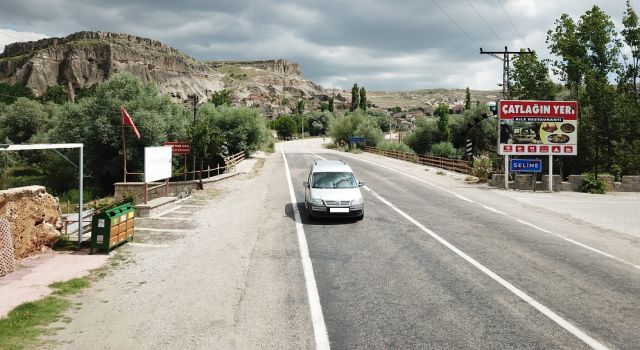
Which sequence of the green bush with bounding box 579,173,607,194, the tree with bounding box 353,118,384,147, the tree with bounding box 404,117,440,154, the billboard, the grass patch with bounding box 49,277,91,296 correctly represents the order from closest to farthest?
the grass patch with bounding box 49,277,91,296 < the green bush with bounding box 579,173,607,194 < the billboard < the tree with bounding box 404,117,440,154 < the tree with bounding box 353,118,384,147

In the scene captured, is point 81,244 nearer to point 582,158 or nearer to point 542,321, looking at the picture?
point 542,321

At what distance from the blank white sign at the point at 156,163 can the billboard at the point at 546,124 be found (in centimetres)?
1783

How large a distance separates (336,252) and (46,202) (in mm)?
7775

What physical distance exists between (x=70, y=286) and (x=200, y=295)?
2.60 metres

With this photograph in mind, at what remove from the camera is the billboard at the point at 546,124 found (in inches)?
918

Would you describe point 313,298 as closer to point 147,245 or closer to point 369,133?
point 147,245

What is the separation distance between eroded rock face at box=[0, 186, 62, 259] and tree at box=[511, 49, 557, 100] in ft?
183

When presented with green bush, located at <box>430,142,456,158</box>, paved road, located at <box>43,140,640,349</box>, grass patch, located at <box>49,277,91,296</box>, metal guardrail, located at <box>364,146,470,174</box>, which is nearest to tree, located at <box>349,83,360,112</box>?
green bush, located at <box>430,142,456,158</box>

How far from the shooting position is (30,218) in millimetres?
10398

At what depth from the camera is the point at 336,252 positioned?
10.3m

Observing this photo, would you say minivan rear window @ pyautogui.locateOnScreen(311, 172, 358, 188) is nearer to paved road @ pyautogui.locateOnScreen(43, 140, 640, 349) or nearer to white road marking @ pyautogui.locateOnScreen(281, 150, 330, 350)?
paved road @ pyautogui.locateOnScreen(43, 140, 640, 349)

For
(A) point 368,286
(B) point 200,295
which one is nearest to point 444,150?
Answer: (A) point 368,286

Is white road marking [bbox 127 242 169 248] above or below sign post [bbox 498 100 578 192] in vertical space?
below

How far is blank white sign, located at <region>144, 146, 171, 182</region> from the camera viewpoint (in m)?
15.1
